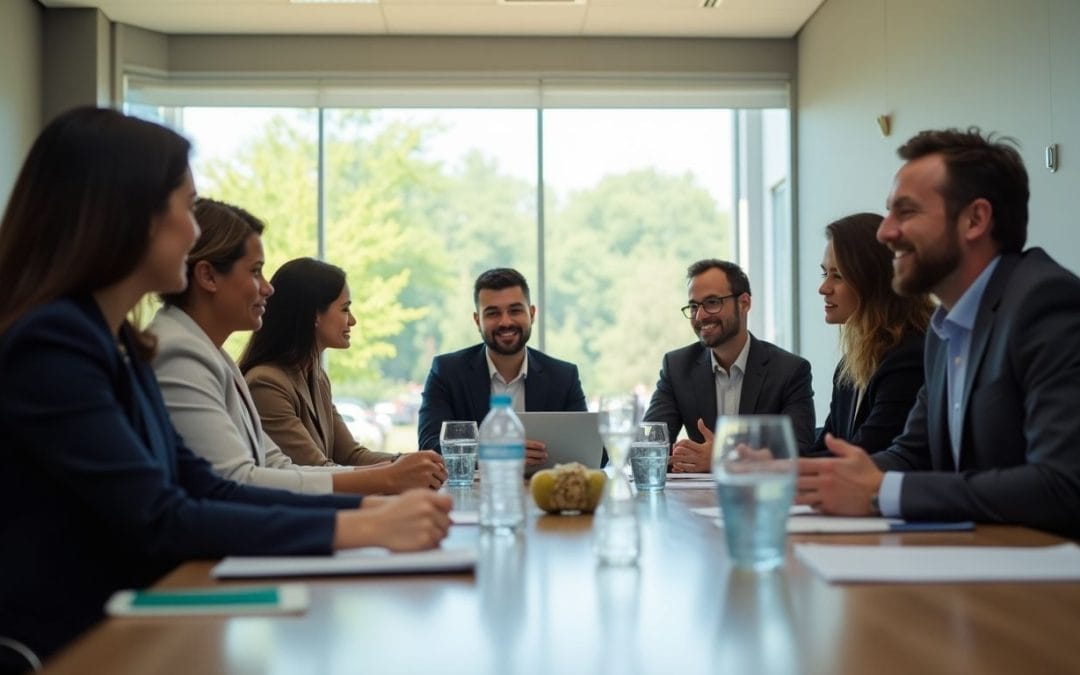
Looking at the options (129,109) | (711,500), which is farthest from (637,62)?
(711,500)

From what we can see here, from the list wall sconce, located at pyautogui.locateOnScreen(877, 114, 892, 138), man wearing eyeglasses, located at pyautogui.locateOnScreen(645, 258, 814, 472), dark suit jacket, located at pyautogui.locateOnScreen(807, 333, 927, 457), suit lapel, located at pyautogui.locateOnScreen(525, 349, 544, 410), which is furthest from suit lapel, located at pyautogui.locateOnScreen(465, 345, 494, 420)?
wall sconce, located at pyautogui.locateOnScreen(877, 114, 892, 138)

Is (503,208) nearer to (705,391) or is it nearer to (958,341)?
(705,391)

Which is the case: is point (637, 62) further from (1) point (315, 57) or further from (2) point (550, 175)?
(1) point (315, 57)

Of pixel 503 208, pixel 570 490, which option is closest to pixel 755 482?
pixel 570 490

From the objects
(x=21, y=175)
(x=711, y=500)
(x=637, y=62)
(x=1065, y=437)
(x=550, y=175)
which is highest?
(x=637, y=62)

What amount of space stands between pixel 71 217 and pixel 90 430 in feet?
1.14

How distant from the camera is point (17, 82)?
20.9 feet

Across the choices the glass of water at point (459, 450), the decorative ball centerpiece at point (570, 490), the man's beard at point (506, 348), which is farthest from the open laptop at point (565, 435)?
the man's beard at point (506, 348)

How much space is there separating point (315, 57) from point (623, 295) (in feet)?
8.37

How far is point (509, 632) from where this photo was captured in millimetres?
1120

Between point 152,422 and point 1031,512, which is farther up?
point 152,422

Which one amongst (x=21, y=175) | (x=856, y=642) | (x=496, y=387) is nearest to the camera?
(x=856, y=642)

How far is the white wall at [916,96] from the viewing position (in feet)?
13.0

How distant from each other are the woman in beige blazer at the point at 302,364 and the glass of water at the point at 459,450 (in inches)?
26.7
